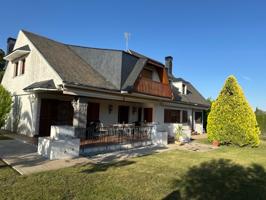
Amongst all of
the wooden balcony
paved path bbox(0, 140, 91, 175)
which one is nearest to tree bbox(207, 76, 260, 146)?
the wooden balcony

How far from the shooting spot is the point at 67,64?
1385 centimetres

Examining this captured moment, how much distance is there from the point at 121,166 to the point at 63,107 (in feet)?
27.1

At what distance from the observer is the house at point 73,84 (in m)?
12.2

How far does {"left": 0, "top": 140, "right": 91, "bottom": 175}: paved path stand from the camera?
289 inches

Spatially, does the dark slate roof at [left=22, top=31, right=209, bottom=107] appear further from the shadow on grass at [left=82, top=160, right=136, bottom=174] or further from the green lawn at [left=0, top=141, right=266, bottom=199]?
the green lawn at [left=0, top=141, right=266, bottom=199]

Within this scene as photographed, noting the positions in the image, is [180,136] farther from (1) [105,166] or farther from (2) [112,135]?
(1) [105,166]

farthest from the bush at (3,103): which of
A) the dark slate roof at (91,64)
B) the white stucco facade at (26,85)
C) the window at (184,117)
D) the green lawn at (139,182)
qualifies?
the window at (184,117)

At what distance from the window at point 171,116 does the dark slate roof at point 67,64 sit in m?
9.31

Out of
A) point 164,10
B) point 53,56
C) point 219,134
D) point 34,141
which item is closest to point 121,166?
point 34,141

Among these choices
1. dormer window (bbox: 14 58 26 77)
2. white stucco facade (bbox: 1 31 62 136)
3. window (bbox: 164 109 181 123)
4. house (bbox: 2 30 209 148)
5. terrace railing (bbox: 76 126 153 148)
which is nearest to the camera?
terrace railing (bbox: 76 126 153 148)

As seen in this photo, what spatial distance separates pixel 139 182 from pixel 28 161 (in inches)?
177

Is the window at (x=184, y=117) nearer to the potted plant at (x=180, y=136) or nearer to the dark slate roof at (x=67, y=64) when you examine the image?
the potted plant at (x=180, y=136)

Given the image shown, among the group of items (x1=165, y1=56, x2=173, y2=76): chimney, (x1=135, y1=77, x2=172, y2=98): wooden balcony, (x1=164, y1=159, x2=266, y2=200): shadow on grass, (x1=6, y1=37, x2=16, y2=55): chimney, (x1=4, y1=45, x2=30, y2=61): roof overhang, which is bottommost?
(x1=164, y1=159, x2=266, y2=200): shadow on grass

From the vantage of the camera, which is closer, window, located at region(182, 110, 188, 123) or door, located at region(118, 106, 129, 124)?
door, located at region(118, 106, 129, 124)
